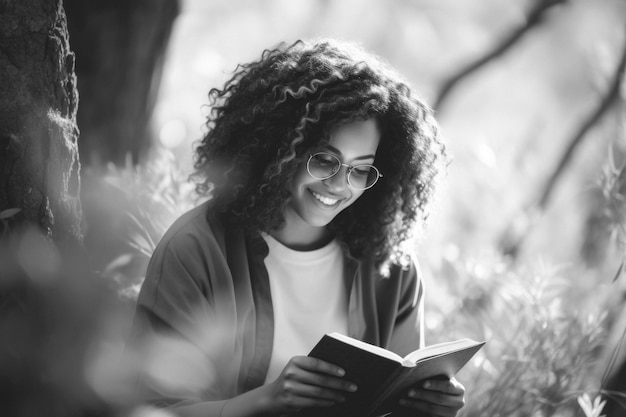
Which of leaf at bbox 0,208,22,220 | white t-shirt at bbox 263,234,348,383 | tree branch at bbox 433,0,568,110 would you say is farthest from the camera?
tree branch at bbox 433,0,568,110

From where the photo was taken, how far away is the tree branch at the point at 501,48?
549 centimetres

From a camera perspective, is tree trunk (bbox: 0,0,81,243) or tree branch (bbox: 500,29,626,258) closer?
tree trunk (bbox: 0,0,81,243)

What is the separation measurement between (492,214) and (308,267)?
3.13 metres

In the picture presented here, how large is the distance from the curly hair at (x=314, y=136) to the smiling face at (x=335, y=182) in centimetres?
3

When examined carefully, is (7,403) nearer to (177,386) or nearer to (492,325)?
(177,386)

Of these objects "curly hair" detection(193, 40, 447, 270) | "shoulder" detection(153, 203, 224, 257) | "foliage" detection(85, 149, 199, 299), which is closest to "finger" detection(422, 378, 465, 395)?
"curly hair" detection(193, 40, 447, 270)

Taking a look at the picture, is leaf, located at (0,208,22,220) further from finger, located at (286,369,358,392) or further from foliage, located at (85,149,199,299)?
finger, located at (286,369,358,392)

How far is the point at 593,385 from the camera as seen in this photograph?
2.86 meters

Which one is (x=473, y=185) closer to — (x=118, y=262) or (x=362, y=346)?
(x=118, y=262)

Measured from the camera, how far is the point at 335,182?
1.94 m

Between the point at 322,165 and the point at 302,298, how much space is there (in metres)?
0.42

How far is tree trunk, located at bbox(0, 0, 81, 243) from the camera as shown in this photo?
1.83 m

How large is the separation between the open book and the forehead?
0.54 m

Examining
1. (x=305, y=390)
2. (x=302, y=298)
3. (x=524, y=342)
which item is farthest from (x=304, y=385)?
(x=524, y=342)
